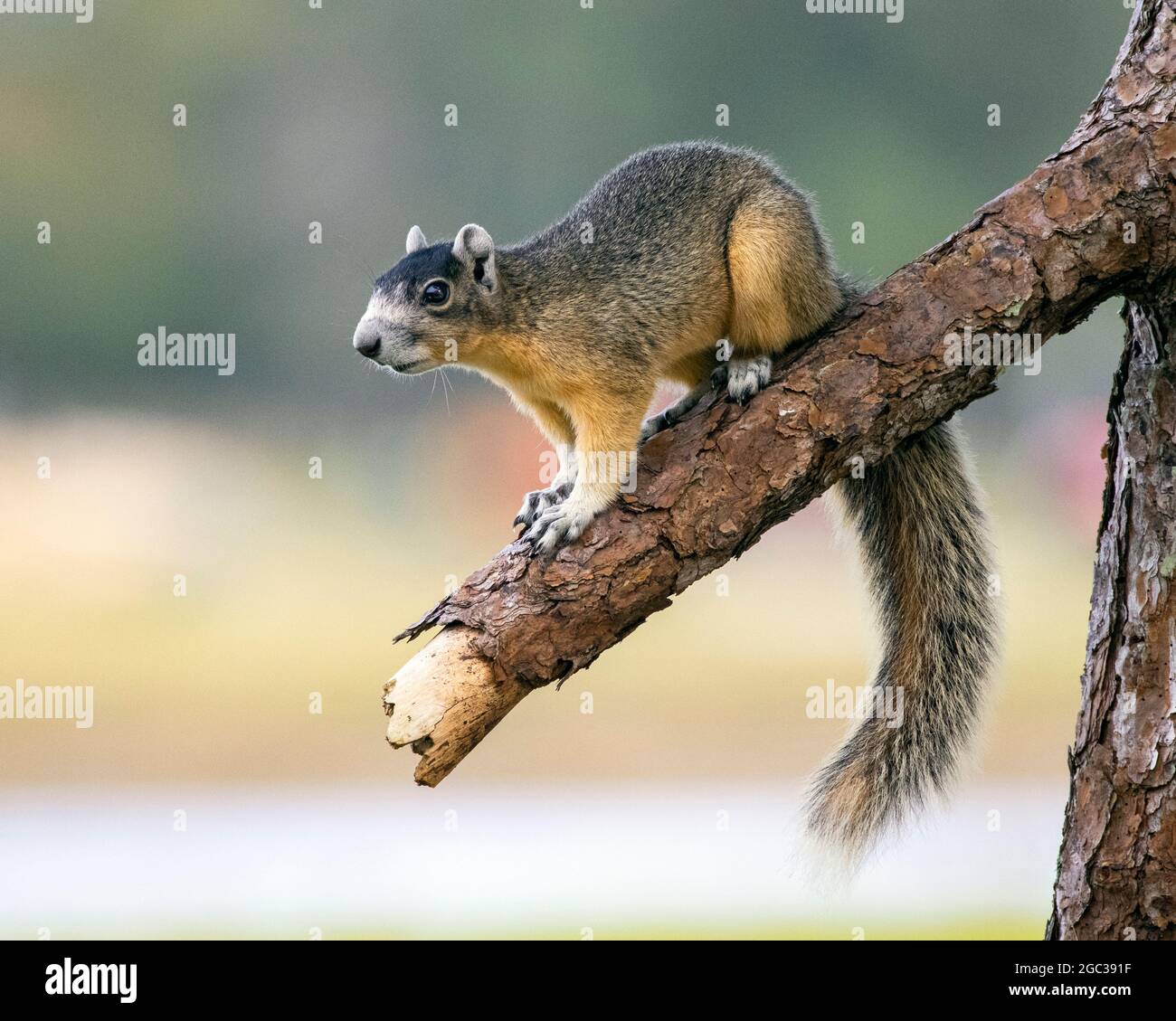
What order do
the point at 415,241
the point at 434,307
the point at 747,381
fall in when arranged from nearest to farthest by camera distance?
the point at 747,381 < the point at 434,307 < the point at 415,241

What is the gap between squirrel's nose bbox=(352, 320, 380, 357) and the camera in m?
1.91

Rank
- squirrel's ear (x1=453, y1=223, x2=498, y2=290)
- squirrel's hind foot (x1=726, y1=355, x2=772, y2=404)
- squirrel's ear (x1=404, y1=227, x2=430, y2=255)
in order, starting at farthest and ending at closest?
squirrel's ear (x1=404, y1=227, x2=430, y2=255) → squirrel's ear (x1=453, y1=223, x2=498, y2=290) → squirrel's hind foot (x1=726, y1=355, x2=772, y2=404)

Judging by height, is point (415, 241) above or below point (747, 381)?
above

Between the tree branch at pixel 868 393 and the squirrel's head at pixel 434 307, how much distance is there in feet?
1.26

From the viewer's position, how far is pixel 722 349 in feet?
7.11

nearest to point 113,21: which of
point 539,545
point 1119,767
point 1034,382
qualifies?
point 1034,382

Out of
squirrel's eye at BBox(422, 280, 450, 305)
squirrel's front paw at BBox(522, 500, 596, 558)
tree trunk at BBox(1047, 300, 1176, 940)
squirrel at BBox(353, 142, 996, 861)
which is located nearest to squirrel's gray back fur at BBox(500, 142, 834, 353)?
squirrel at BBox(353, 142, 996, 861)

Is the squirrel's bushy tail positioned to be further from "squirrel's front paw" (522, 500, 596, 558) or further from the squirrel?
"squirrel's front paw" (522, 500, 596, 558)

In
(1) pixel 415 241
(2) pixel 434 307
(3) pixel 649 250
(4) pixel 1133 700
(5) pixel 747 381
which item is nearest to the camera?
(4) pixel 1133 700

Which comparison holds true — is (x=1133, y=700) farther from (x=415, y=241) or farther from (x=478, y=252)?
(x=415, y=241)

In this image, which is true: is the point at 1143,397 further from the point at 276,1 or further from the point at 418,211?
the point at 276,1

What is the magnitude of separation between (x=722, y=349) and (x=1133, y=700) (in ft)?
2.84

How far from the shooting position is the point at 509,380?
2.21 metres

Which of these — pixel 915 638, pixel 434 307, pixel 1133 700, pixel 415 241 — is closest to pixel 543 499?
pixel 434 307
